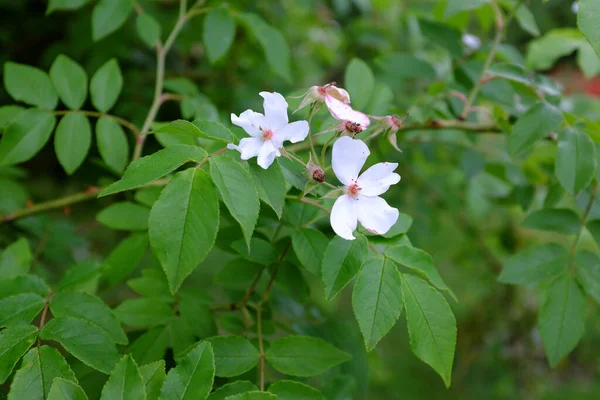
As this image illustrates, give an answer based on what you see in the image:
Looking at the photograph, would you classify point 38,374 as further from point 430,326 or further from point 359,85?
point 359,85

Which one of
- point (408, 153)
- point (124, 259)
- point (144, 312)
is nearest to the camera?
point (144, 312)

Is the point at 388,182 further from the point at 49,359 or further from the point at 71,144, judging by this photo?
the point at 71,144

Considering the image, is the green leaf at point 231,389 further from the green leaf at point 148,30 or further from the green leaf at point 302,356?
the green leaf at point 148,30

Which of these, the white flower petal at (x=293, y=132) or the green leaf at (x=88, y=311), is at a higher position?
the white flower petal at (x=293, y=132)

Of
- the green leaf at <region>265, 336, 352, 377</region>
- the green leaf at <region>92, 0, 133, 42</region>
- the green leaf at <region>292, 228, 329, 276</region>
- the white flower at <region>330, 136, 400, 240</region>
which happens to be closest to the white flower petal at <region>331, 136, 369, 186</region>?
the white flower at <region>330, 136, 400, 240</region>

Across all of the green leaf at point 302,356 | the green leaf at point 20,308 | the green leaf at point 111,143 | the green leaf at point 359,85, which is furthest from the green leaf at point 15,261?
the green leaf at point 359,85

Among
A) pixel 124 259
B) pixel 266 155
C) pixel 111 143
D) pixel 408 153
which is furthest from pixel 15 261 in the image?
pixel 408 153

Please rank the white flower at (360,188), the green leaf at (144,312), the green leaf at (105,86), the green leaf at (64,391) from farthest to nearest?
the green leaf at (105,86)
the green leaf at (144,312)
the white flower at (360,188)
the green leaf at (64,391)
